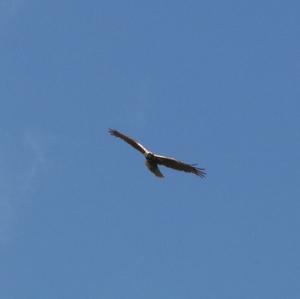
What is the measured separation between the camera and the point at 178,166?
75562 mm

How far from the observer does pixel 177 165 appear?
75.6m

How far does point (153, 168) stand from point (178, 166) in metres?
1.76

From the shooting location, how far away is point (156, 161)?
252 ft

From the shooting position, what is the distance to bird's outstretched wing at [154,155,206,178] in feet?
244

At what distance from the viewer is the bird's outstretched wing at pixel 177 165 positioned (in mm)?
74375

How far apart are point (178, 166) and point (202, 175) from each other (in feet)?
5.88

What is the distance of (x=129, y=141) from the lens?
7781cm

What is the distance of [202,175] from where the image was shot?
7425 centimetres

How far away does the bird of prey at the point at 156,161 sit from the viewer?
74562 mm

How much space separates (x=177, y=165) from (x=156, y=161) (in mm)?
1587

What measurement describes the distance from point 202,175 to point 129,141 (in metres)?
5.34

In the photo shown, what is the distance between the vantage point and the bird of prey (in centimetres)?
7456

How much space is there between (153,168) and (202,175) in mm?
3511

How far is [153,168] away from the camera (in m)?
76.8
